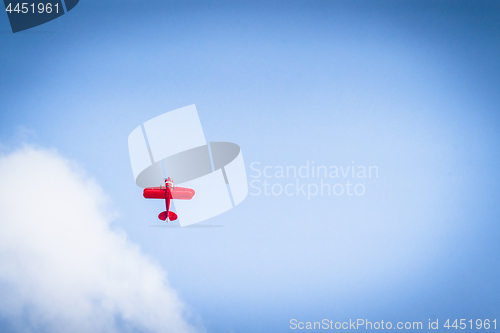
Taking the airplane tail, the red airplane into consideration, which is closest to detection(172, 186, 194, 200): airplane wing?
the red airplane

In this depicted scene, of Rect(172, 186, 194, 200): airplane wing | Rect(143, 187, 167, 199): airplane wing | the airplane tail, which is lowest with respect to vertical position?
the airplane tail

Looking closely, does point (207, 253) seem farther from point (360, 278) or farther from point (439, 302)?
point (439, 302)

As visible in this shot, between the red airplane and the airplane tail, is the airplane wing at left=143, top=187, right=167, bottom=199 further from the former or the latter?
the airplane tail

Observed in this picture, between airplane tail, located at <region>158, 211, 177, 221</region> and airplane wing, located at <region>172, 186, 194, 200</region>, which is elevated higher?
airplane wing, located at <region>172, 186, 194, 200</region>

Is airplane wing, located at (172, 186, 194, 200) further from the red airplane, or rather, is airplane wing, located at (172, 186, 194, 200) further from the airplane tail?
the airplane tail

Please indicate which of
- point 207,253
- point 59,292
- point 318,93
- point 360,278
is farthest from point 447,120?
point 59,292
